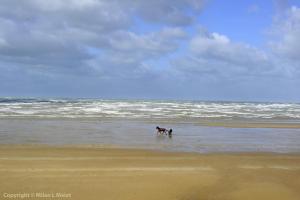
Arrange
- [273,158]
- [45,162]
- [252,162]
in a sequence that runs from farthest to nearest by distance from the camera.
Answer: [273,158]
[252,162]
[45,162]

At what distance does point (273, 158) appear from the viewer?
1137 centimetres

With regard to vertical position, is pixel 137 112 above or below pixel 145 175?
above

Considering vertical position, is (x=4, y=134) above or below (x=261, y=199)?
above

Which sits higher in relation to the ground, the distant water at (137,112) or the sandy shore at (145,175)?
the distant water at (137,112)

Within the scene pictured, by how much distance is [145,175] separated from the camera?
8578mm

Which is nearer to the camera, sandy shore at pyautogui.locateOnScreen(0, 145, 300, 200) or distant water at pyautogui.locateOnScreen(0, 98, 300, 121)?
sandy shore at pyautogui.locateOnScreen(0, 145, 300, 200)

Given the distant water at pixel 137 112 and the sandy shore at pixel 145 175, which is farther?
the distant water at pixel 137 112

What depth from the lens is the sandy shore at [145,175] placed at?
285 inches

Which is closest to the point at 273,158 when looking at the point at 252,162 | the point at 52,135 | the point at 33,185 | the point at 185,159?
the point at 252,162

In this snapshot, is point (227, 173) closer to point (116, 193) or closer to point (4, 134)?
point (116, 193)

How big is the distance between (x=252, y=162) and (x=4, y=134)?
11013 millimetres

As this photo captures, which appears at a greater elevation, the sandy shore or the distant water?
the distant water

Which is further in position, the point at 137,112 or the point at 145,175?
the point at 137,112

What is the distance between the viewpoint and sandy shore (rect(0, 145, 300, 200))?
7.23 metres
